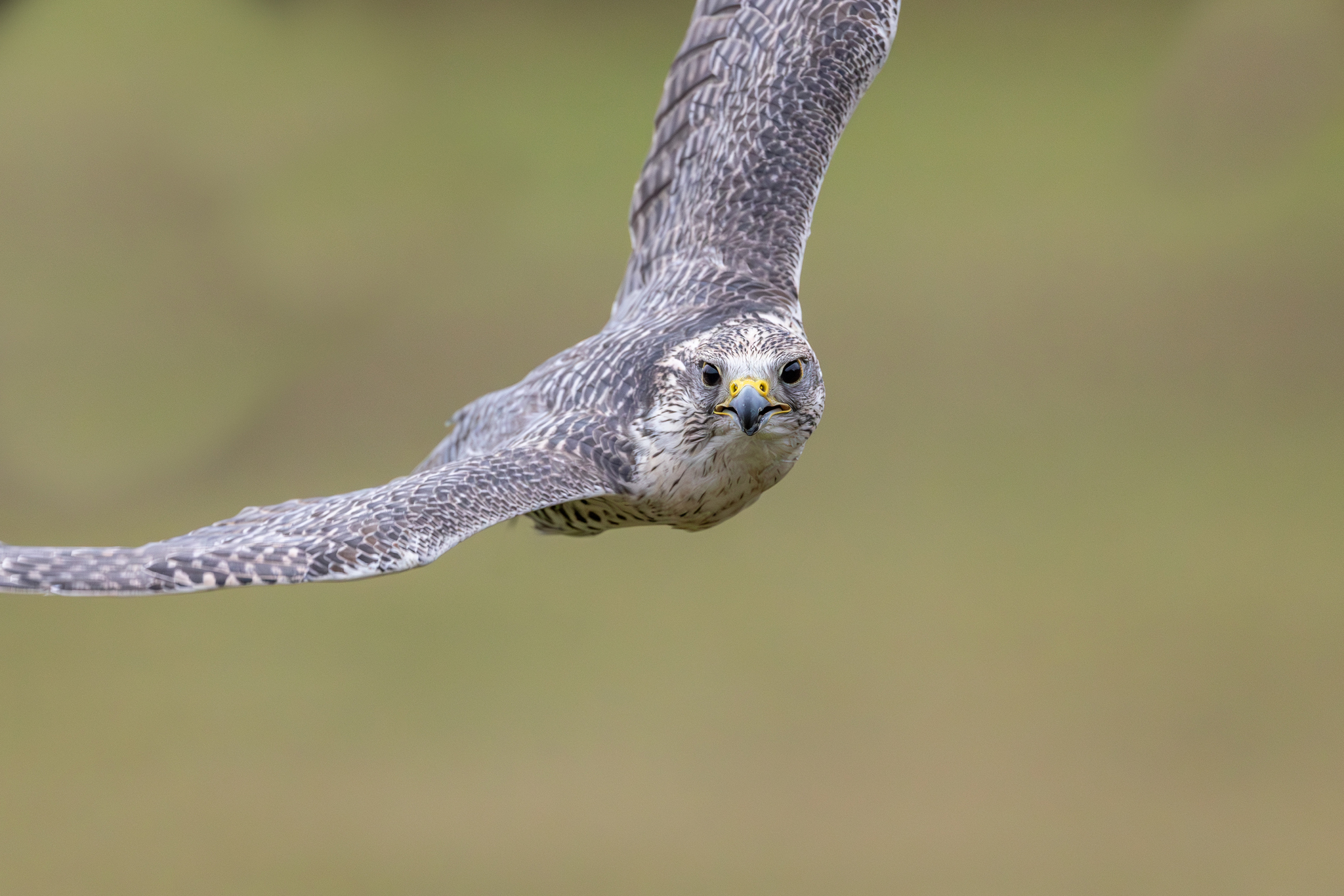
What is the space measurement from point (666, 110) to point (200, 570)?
2.82 m

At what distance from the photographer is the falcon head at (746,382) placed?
4406mm

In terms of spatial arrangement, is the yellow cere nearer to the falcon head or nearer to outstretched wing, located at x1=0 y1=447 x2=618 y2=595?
the falcon head

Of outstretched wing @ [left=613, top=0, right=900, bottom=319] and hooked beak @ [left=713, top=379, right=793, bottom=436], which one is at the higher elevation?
outstretched wing @ [left=613, top=0, right=900, bottom=319]

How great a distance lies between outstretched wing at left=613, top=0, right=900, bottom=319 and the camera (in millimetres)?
5418

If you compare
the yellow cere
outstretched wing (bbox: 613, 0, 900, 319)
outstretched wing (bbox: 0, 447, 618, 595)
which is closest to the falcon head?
the yellow cere

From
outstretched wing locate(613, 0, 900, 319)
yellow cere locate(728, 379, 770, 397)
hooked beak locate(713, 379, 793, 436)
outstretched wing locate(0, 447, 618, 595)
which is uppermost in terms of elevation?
outstretched wing locate(613, 0, 900, 319)

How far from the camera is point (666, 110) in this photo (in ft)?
19.0

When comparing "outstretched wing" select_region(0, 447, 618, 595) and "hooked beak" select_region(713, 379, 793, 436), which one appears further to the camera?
"hooked beak" select_region(713, 379, 793, 436)

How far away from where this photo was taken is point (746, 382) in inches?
172

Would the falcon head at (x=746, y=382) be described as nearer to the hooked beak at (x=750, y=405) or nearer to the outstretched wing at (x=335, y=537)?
the hooked beak at (x=750, y=405)

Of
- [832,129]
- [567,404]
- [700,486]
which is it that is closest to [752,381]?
[700,486]

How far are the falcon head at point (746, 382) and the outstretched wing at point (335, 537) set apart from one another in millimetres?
378

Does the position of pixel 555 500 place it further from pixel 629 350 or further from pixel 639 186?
pixel 639 186

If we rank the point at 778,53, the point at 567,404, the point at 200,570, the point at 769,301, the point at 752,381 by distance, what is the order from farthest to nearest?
the point at 778,53 → the point at 769,301 → the point at 567,404 → the point at 752,381 → the point at 200,570
